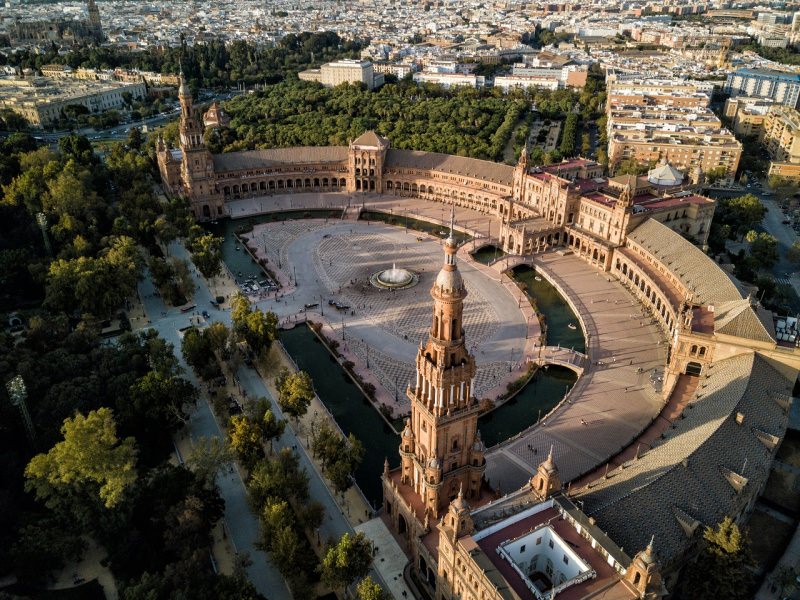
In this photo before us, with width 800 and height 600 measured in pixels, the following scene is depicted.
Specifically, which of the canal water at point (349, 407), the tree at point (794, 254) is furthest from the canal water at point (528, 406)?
the tree at point (794, 254)

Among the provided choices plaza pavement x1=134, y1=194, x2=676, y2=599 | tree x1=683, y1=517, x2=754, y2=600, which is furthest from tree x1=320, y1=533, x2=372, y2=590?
tree x1=683, y1=517, x2=754, y2=600

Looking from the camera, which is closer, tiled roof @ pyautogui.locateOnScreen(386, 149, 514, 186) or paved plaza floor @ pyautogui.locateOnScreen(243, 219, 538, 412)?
paved plaza floor @ pyautogui.locateOnScreen(243, 219, 538, 412)

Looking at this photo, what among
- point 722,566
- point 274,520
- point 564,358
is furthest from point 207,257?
point 722,566

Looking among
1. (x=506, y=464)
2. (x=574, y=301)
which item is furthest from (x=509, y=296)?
(x=506, y=464)

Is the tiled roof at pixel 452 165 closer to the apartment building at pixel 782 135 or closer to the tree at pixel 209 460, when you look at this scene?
the apartment building at pixel 782 135

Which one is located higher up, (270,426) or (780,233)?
(780,233)

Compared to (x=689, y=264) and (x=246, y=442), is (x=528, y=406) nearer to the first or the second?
(x=246, y=442)

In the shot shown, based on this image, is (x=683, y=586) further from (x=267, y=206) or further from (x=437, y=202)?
(x=267, y=206)

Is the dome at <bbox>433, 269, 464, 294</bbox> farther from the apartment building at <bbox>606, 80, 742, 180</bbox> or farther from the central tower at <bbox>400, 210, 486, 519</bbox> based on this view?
the apartment building at <bbox>606, 80, 742, 180</bbox>
